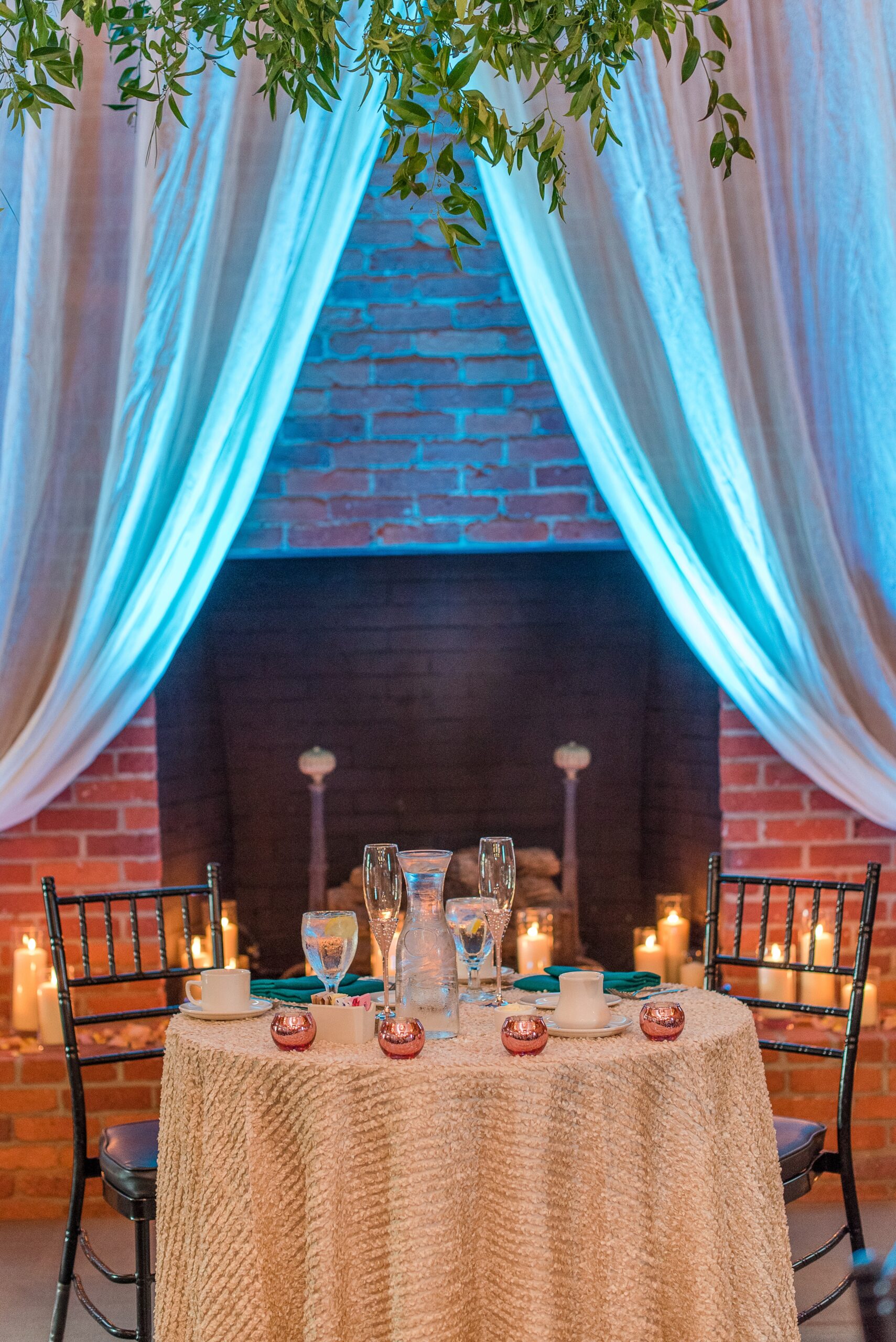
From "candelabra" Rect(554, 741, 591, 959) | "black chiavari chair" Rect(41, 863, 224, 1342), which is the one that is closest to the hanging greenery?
"black chiavari chair" Rect(41, 863, 224, 1342)

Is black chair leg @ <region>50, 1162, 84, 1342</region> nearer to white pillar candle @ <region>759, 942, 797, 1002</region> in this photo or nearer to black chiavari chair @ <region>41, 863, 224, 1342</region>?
black chiavari chair @ <region>41, 863, 224, 1342</region>

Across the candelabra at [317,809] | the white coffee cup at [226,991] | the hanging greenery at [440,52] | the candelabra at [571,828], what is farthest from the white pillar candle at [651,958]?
the hanging greenery at [440,52]

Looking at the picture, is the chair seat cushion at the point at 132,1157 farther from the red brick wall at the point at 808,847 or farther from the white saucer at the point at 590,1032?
the red brick wall at the point at 808,847

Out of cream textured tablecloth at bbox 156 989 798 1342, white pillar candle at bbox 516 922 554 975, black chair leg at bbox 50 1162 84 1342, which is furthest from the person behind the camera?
white pillar candle at bbox 516 922 554 975

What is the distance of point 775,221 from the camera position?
2719 mm

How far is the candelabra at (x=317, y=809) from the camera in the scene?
10.0 ft

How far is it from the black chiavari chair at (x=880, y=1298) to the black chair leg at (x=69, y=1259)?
5.25ft

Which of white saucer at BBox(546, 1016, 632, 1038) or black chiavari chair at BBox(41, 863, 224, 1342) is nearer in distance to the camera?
white saucer at BBox(546, 1016, 632, 1038)

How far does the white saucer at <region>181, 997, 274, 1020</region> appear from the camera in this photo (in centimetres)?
175

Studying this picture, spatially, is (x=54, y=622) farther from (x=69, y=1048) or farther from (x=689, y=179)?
(x=689, y=179)

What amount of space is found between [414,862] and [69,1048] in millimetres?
818

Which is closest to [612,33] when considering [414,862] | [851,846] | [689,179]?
[689,179]

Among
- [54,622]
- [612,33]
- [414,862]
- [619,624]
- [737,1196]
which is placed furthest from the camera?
[619,624]

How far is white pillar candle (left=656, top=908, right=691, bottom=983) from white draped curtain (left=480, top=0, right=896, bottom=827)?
0.50 metres
